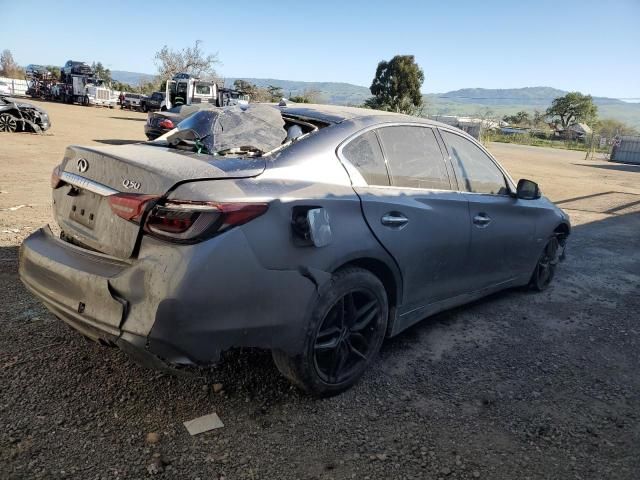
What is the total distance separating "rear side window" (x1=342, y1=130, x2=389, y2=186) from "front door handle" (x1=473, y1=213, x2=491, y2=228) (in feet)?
3.17

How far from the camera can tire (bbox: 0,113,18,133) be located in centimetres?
1600

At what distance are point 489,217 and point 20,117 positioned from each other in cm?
1690

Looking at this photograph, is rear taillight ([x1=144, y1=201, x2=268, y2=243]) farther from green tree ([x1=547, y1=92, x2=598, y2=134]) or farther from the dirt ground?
green tree ([x1=547, y1=92, x2=598, y2=134])

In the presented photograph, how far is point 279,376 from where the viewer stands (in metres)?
3.08

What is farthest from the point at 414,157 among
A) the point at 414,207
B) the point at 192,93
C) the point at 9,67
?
the point at 9,67

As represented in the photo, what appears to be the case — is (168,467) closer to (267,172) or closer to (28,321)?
(267,172)

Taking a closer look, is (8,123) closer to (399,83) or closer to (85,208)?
(85,208)

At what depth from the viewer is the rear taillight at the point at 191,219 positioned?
2.23m

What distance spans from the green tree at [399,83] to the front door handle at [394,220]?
47.1m

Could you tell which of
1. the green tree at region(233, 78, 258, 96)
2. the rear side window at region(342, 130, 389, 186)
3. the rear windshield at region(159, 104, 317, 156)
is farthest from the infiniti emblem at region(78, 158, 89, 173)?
the green tree at region(233, 78, 258, 96)

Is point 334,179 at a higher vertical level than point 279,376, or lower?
higher

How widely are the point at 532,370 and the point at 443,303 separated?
738 mm

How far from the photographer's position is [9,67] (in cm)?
7350

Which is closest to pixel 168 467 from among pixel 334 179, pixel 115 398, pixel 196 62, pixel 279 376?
pixel 115 398
